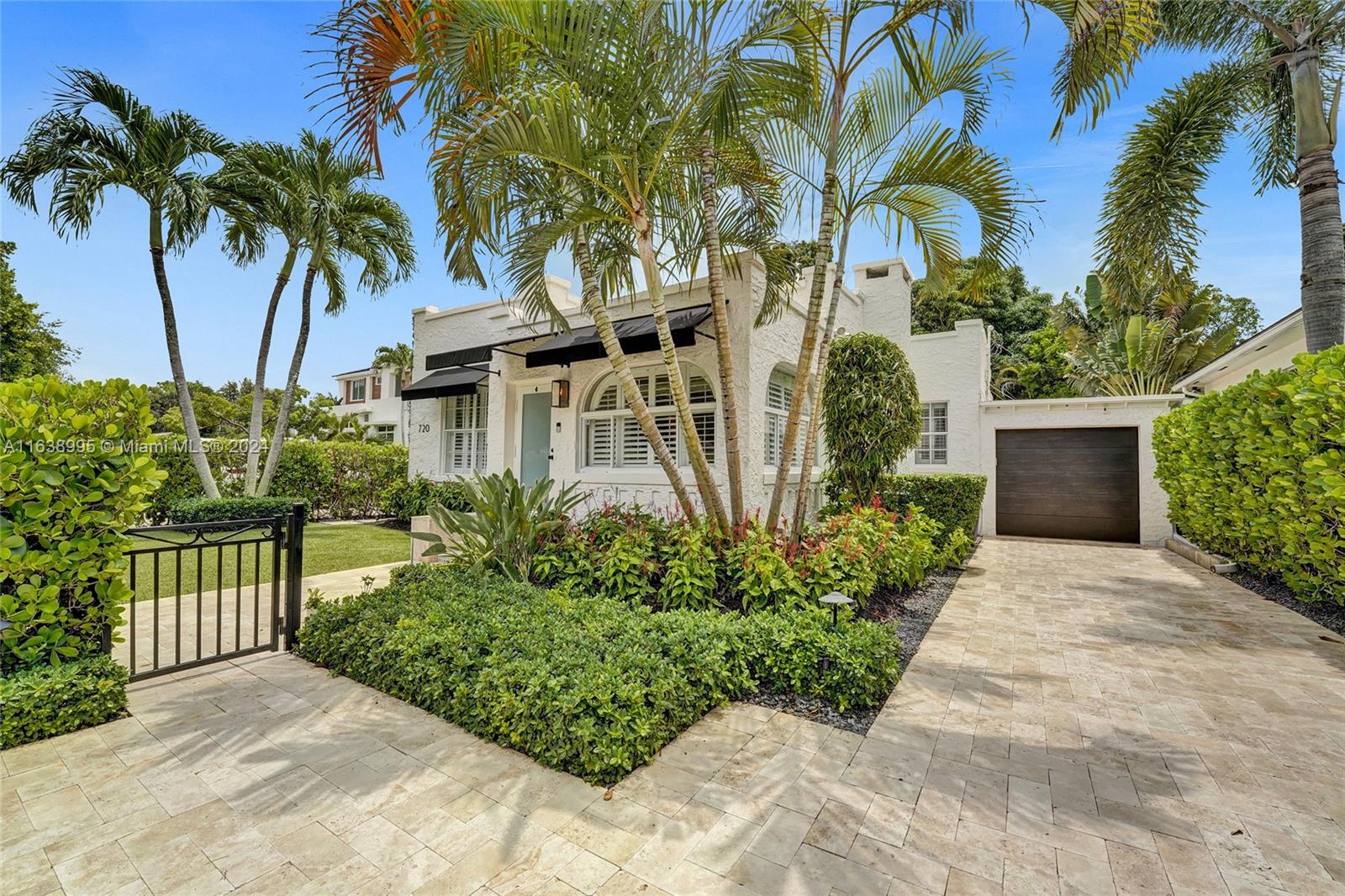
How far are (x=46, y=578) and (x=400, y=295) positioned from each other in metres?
12.7

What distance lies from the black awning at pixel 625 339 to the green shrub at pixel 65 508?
484cm

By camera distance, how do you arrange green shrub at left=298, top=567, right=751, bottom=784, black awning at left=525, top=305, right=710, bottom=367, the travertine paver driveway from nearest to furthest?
the travertine paver driveway
green shrub at left=298, top=567, right=751, bottom=784
black awning at left=525, top=305, right=710, bottom=367

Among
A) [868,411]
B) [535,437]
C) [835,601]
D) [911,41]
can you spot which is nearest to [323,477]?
[535,437]

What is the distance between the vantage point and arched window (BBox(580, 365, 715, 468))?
9.52 metres

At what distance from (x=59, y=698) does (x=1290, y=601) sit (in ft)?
39.0

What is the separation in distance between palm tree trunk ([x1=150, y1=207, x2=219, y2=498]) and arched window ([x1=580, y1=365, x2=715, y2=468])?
29.3 ft

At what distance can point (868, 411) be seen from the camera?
8.87m

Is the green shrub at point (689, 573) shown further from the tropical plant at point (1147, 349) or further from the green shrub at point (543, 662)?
the tropical plant at point (1147, 349)

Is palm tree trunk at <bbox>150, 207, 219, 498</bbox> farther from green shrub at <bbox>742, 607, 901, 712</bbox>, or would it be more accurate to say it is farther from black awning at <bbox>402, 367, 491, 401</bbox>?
green shrub at <bbox>742, 607, 901, 712</bbox>

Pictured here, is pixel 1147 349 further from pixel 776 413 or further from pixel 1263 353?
pixel 776 413

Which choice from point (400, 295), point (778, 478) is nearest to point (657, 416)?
point (778, 478)

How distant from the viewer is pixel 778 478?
260 inches

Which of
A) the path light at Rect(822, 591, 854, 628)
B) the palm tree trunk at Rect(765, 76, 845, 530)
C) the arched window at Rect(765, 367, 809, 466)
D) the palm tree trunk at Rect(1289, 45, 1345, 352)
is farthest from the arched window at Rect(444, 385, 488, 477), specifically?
the palm tree trunk at Rect(1289, 45, 1345, 352)

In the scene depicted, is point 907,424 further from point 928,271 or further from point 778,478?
point 778,478
